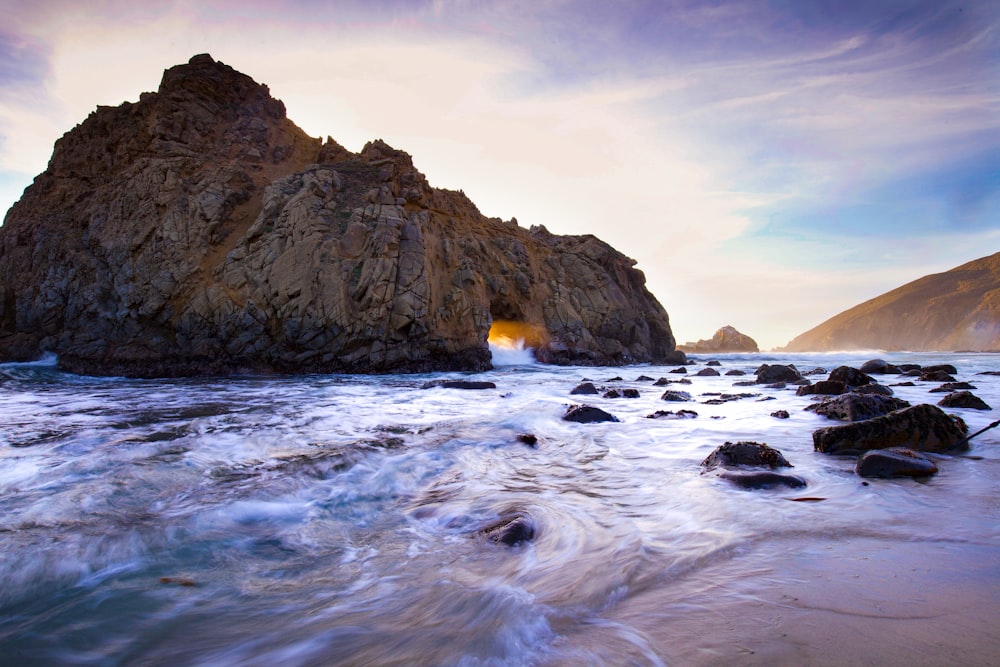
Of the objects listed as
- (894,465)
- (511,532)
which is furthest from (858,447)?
(511,532)

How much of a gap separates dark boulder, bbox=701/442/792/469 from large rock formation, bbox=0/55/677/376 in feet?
53.1

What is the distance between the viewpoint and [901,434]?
502 centimetres

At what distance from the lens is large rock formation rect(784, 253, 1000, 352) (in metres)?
101

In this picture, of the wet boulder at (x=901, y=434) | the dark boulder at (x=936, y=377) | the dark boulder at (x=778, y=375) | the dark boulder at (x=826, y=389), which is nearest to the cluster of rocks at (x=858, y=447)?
the wet boulder at (x=901, y=434)

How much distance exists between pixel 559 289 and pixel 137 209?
2378 cm

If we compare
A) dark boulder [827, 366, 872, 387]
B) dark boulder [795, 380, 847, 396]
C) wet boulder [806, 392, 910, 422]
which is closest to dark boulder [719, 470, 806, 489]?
wet boulder [806, 392, 910, 422]

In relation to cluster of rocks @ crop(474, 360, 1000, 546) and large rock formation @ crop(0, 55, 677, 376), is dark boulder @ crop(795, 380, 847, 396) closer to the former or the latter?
cluster of rocks @ crop(474, 360, 1000, 546)

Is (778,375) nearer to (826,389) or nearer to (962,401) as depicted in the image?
(826,389)

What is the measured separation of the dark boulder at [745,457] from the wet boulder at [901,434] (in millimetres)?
896

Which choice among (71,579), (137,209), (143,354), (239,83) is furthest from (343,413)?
(239,83)

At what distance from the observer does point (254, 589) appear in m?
2.57

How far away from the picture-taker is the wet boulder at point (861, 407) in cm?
679

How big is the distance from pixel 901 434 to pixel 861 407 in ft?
6.96

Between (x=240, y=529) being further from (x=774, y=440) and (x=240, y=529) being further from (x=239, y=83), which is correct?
(x=239, y=83)
